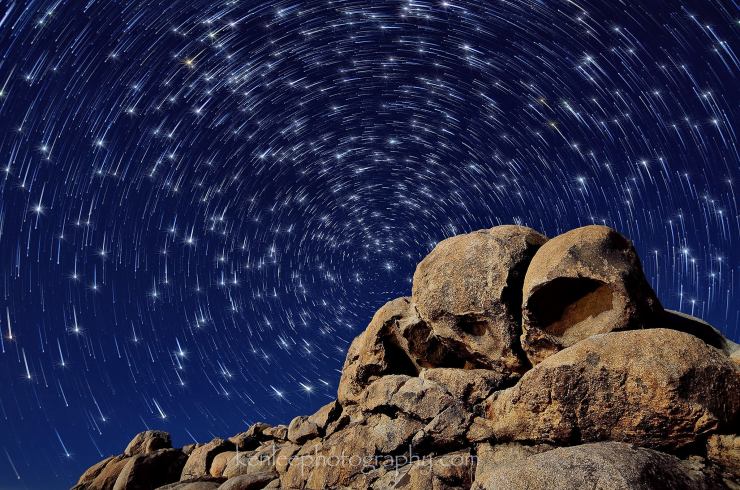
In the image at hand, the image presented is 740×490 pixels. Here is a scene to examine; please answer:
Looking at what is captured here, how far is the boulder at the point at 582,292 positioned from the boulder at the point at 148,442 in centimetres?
2814

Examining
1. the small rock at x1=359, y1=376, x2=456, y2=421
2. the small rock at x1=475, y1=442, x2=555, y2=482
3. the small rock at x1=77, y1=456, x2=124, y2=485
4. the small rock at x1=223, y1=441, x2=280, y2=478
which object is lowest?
the small rock at x1=77, y1=456, x2=124, y2=485

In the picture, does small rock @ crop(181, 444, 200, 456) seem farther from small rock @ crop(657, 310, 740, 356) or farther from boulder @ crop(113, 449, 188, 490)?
small rock @ crop(657, 310, 740, 356)

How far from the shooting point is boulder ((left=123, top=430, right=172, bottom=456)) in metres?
32.0

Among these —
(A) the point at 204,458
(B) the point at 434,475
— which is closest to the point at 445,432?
(B) the point at 434,475

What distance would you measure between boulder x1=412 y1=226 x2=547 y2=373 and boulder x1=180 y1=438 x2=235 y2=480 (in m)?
16.2

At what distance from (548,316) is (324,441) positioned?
10.8m

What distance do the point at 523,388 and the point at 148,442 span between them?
2909cm

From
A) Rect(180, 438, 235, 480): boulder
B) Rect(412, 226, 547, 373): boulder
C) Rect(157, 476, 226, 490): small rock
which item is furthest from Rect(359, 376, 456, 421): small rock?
Rect(180, 438, 235, 480): boulder

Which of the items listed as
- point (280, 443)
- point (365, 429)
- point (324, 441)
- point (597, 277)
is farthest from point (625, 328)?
point (280, 443)

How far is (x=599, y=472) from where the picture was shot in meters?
9.41

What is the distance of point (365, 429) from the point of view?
57.5 ft

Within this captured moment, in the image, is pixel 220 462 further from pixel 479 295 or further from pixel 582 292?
pixel 582 292

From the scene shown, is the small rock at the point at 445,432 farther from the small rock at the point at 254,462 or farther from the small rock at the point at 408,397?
the small rock at the point at 254,462

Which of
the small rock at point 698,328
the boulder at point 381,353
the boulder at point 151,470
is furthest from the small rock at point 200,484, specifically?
the small rock at point 698,328
